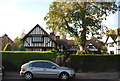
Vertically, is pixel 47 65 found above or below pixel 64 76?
above

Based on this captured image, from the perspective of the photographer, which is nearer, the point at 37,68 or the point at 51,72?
the point at 51,72

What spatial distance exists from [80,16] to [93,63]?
16.9 feet

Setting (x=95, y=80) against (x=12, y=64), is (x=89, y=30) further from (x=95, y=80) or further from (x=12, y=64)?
(x=12, y=64)

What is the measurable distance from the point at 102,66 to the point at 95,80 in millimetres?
4285

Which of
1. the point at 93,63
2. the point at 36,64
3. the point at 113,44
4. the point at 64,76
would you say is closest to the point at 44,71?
the point at 36,64

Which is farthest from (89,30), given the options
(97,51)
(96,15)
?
(97,51)

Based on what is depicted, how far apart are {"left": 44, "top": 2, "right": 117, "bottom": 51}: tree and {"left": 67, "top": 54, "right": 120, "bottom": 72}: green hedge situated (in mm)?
2479

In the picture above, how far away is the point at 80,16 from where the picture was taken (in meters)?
14.9

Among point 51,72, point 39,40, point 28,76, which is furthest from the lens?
point 39,40

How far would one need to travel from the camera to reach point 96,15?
51.8 feet

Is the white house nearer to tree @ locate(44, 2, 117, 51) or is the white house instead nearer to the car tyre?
tree @ locate(44, 2, 117, 51)

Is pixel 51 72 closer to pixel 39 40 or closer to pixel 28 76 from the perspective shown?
pixel 28 76

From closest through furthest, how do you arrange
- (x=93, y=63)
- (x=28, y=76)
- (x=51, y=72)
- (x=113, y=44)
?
(x=51, y=72) → (x=28, y=76) → (x=93, y=63) → (x=113, y=44)

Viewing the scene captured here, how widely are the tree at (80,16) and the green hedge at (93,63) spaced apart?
2.48 meters
